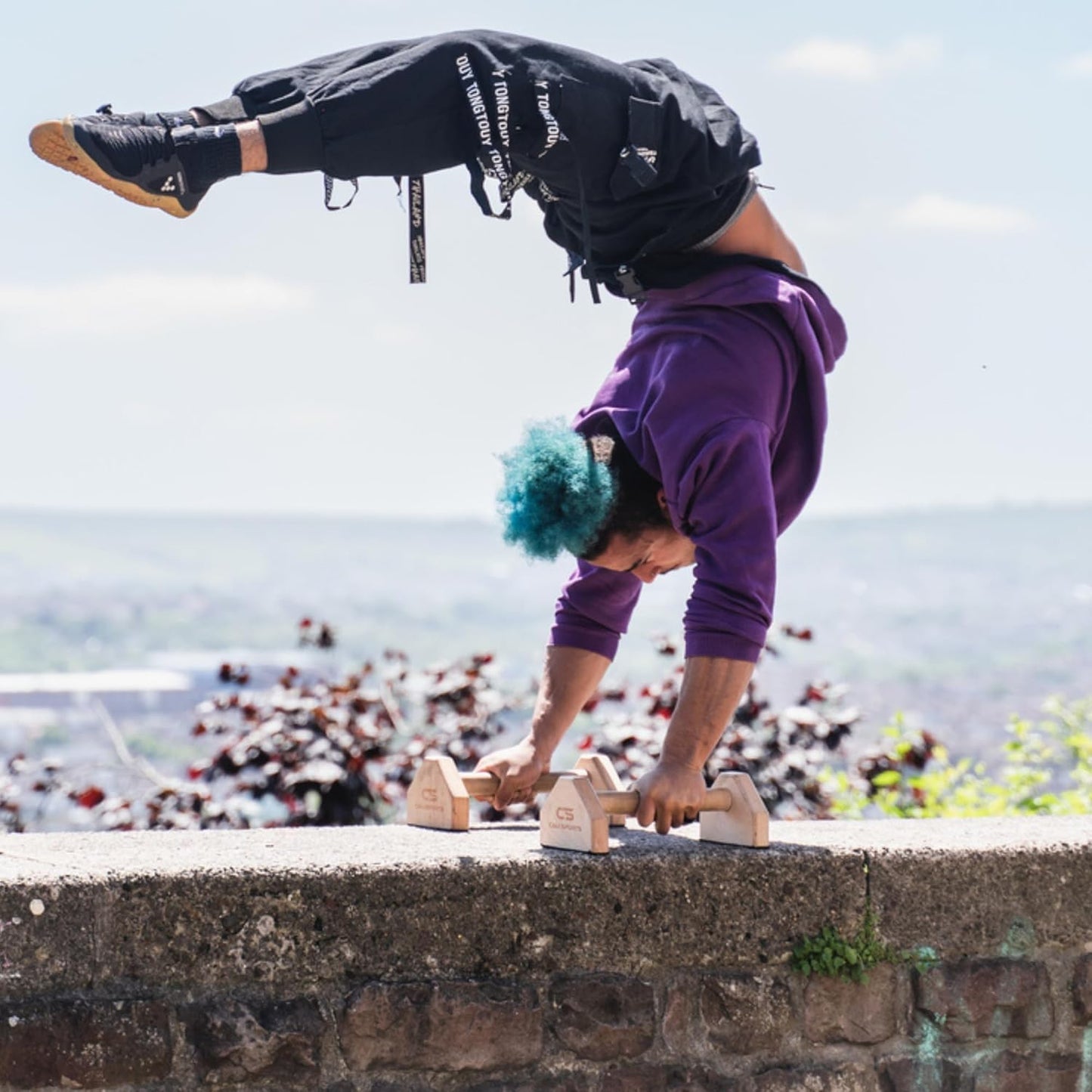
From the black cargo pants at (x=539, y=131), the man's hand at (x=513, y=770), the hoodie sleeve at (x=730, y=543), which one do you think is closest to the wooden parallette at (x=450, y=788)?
the man's hand at (x=513, y=770)

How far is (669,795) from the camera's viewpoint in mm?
2877

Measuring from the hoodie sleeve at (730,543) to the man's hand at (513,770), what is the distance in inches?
22.1

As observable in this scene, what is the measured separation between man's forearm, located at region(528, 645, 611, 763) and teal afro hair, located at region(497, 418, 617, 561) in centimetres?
47

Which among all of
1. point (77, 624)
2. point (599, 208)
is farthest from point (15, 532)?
point (599, 208)

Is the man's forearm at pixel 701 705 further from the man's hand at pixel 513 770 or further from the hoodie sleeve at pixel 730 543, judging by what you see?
the man's hand at pixel 513 770

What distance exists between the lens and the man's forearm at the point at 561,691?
133 inches

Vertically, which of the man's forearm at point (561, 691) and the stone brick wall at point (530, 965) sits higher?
the man's forearm at point (561, 691)

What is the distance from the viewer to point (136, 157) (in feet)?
7.93

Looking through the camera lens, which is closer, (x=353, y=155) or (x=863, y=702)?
(x=353, y=155)

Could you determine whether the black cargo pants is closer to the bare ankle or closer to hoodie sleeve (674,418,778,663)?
the bare ankle

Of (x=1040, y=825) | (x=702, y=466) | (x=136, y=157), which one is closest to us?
(x=136, y=157)

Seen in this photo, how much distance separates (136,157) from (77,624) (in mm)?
7177

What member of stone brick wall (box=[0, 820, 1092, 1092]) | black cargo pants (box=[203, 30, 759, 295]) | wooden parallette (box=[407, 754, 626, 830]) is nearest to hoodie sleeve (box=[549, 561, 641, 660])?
wooden parallette (box=[407, 754, 626, 830])

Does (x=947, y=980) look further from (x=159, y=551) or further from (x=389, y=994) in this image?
(x=159, y=551)
